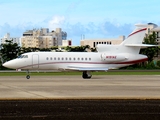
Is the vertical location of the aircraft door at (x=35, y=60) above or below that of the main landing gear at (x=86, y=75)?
above

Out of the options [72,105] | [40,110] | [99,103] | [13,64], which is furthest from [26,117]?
[13,64]

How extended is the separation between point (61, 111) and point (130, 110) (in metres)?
2.29

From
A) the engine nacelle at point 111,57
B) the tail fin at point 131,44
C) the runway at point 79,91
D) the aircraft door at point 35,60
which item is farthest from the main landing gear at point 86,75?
the runway at point 79,91

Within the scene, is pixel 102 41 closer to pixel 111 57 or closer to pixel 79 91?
pixel 111 57

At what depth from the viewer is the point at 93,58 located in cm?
4466

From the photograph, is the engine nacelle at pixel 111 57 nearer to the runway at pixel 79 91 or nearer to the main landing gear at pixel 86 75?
the main landing gear at pixel 86 75

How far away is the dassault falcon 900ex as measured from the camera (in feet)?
141

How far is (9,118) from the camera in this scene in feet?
40.3

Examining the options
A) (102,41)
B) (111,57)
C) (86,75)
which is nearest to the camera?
(86,75)

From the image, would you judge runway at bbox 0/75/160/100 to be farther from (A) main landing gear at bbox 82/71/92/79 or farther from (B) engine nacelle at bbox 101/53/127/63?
(B) engine nacelle at bbox 101/53/127/63

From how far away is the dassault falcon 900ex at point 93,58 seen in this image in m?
42.9

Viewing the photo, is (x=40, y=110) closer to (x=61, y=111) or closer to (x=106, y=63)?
(x=61, y=111)

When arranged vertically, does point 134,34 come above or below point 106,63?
above

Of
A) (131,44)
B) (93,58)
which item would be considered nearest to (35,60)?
(93,58)
